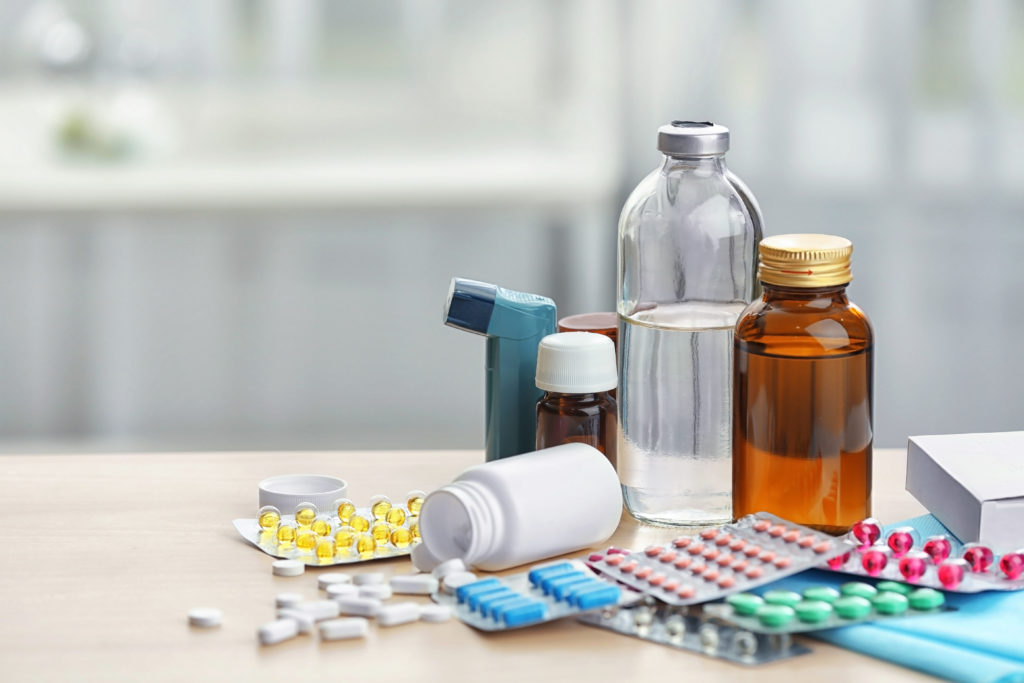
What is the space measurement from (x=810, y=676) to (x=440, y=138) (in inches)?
80.2

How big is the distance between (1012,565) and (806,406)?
15 centimetres

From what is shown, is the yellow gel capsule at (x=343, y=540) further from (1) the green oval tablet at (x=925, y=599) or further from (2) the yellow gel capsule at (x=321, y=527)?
(1) the green oval tablet at (x=925, y=599)

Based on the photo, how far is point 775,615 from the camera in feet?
2.13

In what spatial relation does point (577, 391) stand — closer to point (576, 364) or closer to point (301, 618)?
point (576, 364)

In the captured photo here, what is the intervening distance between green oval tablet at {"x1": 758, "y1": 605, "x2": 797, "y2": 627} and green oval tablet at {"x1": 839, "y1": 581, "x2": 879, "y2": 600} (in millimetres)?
49

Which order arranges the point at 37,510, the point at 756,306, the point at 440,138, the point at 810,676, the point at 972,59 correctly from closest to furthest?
the point at 810,676 < the point at 756,306 < the point at 37,510 < the point at 972,59 < the point at 440,138

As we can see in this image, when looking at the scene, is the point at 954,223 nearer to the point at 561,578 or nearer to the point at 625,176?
the point at 625,176

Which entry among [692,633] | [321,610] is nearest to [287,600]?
[321,610]

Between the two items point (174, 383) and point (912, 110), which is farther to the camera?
point (174, 383)

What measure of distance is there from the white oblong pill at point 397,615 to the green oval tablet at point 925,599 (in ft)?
0.90

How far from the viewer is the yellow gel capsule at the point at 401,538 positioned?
809 mm

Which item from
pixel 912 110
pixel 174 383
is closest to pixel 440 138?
pixel 174 383

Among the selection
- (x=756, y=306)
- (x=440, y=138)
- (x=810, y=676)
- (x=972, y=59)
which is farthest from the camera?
(x=440, y=138)

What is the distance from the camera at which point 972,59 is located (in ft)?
7.83
